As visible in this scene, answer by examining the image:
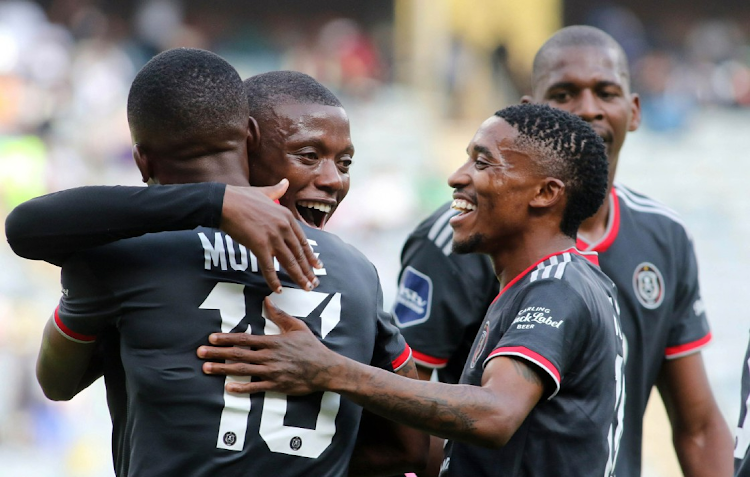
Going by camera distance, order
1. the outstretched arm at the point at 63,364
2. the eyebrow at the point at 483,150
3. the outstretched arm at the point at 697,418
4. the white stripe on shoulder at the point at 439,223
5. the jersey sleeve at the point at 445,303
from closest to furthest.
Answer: the outstretched arm at the point at 63,364, the eyebrow at the point at 483,150, the jersey sleeve at the point at 445,303, the white stripe on shoulder at the point at 439,223, the outstretched arm at the point at 697,418

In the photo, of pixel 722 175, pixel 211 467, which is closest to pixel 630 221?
pixel 211 467

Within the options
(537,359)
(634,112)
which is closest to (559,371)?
(537,359)

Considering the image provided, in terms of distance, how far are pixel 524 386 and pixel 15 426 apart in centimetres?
1030

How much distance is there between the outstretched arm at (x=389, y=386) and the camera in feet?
8.30

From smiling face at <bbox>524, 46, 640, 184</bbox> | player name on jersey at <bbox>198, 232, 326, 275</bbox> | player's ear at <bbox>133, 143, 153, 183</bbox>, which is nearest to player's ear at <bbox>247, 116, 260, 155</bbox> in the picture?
player's ear at <bbox>133, 143, 153, 183</bbox>

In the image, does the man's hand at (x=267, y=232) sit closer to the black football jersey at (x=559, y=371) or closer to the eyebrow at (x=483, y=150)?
the black football jersey at (x=559, y=371)

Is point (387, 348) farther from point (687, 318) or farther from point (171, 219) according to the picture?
point (687, 318)

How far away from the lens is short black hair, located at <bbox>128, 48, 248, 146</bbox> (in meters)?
2.63

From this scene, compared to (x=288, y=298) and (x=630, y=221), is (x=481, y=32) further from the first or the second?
(x=288, y=298)

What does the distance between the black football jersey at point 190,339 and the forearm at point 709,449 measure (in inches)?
85.4

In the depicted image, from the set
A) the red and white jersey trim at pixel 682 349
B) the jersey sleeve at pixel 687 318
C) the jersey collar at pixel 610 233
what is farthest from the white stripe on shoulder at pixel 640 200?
the red and white jersey trim at pixel 682 349

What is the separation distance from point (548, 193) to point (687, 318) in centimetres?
138

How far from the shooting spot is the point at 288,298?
2.65 metres

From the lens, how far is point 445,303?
12.5ft
